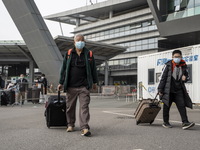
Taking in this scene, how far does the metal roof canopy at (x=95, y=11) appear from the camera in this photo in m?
75.6

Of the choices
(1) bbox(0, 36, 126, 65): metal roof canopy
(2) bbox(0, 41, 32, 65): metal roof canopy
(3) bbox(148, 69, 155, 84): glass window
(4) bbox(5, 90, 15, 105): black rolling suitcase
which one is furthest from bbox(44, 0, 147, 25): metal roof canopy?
(4) bbox(5, 90, 15, 105): black rolling suitcase

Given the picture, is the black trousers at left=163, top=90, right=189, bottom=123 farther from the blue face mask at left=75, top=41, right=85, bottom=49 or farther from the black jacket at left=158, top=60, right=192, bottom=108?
the blue face mask at left=75, top=41, right=85, bottom=49

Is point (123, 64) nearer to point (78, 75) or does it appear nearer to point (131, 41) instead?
point (131, 41)

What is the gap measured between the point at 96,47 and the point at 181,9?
2077 cm

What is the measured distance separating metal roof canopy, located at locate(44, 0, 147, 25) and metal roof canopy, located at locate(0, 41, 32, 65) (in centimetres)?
3619

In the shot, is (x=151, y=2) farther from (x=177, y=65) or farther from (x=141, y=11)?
(x=141, y=11)

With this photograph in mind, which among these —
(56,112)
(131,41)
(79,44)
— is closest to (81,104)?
(56,112)

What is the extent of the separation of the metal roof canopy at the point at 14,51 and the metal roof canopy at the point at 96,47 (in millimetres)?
5899

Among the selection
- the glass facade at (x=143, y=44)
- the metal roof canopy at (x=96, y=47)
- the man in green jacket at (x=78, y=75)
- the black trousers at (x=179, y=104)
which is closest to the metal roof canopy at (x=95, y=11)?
the glass facade at (x=143, y=44)

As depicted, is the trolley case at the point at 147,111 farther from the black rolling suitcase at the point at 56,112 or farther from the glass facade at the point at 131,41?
the glass facade at the point at 131,41

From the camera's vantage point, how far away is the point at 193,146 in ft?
13.3

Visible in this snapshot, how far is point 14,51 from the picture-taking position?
46.5 m

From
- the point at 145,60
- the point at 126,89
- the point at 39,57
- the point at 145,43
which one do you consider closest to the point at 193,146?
the point at 145,60

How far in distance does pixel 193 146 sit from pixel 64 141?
2009mm
